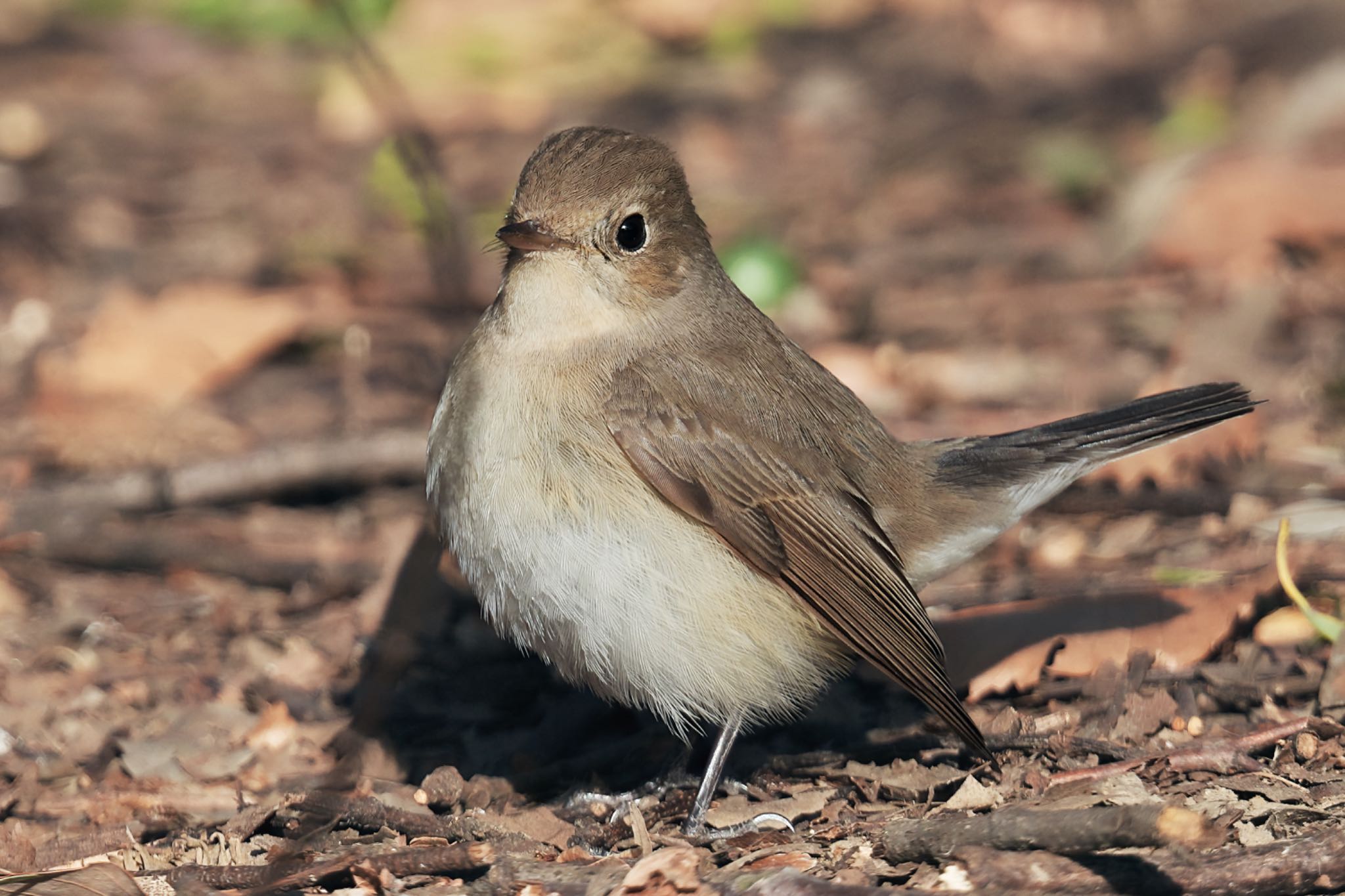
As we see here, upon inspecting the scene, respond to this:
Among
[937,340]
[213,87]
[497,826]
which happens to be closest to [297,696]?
[497,826]

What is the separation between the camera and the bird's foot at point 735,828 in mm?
4488

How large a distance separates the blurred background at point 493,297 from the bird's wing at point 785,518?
59cm

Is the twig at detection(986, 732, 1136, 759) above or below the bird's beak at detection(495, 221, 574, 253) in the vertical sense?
below

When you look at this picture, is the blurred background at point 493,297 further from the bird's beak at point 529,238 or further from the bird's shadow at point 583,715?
the bird's beak at point 529,238

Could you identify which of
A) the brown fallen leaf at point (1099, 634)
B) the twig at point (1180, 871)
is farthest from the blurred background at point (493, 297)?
the twig at point (1180, 871)

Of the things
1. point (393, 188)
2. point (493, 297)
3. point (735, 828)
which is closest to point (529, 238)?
point (735, 828)

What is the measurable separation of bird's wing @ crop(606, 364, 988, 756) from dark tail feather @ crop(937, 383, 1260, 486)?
0.61 metres

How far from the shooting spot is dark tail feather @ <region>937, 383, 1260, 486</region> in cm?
518

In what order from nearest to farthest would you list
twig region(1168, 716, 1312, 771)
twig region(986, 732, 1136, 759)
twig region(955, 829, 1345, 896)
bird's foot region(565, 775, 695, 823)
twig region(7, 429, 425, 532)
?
twig region(955, 829, 1345, 896)
twig region(1168, 716, 1312, 771)
twig region(986, 732, 1136, 759)
bird's foot region(565, 775, 695, 823)
twig region(7, 429, 425, 532)

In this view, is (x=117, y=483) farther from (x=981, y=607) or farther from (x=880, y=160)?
(x=880, y=160)

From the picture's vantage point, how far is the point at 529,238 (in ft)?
15.1

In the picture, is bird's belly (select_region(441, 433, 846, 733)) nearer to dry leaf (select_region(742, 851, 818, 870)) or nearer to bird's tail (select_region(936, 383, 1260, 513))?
dry leaf (select_region(742, 851, 818, 870))

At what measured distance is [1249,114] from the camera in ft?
31.9

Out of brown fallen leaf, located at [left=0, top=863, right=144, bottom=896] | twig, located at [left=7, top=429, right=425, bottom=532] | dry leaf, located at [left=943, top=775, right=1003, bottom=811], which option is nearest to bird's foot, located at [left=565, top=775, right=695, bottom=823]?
dry leaf, located at [left=943, top=775, right=1003, bottom=811]
